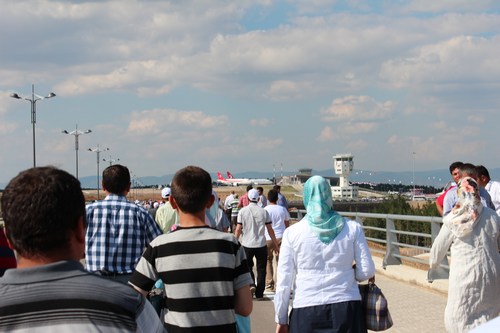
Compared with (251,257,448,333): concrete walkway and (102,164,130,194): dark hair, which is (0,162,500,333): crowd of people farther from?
(251,257,448,333): concrete walkway

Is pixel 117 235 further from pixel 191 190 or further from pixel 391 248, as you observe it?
pixel 391 248

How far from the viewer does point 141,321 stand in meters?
2.62

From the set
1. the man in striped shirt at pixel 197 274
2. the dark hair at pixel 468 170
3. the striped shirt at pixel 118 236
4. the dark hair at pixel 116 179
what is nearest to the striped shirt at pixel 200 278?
the man in striped shirt at pixel 197 274

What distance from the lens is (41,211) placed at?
8.32ft

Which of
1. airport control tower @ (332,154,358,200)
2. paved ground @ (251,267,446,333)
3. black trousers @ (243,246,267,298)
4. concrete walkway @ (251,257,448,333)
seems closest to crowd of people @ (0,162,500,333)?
paved ground @ (251,267,446,333)

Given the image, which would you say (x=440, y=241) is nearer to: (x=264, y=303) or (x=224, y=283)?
(x=224, y=283)

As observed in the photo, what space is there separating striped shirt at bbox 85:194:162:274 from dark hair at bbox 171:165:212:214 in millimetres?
1560

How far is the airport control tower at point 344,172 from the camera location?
18038 centimetres

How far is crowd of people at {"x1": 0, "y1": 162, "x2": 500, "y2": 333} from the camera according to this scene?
2525 mm

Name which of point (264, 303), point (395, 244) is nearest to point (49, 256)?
point (264, 303)

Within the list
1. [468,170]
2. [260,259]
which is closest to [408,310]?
[260,259]

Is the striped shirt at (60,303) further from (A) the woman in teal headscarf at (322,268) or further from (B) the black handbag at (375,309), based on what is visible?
(B) the black handbag at (375,309)

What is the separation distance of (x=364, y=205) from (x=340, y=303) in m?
122

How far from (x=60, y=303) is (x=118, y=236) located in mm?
4013
